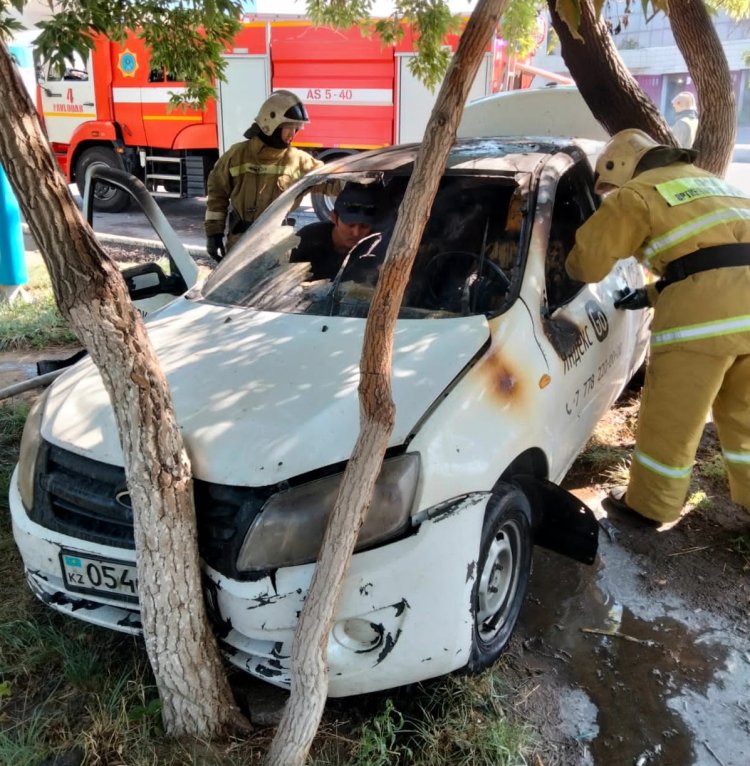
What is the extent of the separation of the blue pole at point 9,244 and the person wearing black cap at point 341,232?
4455 mm

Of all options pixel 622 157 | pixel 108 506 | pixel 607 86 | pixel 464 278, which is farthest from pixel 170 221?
pixel 108 506

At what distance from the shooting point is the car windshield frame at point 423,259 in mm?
2773

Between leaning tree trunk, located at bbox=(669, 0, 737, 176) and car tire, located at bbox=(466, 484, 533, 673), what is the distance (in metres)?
3.04

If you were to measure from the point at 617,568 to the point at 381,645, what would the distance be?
1432 mm

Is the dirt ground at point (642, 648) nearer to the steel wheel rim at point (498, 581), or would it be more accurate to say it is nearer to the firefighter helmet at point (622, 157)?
the steel wheel rim at point (498, 581)

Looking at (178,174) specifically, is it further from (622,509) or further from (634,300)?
(622,509)

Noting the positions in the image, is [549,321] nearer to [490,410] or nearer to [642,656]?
[490,410]

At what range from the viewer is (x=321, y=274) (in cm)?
313

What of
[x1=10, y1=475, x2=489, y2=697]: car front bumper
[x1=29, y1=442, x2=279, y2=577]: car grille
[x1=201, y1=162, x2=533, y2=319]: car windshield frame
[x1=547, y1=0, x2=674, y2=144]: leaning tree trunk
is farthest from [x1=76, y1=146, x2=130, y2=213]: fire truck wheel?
[x1=10, y1=475, x2=489, y2=697]: car front bumper

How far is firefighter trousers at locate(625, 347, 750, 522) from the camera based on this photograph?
9.60ft

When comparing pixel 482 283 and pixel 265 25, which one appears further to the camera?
pixel 265 25

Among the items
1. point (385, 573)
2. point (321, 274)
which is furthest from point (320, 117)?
point (385, 573)

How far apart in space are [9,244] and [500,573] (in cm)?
603

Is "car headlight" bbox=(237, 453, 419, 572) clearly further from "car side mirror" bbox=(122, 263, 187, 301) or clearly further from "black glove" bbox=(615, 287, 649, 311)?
"car side mirror" bbox=(122, 263, 187, 301)
